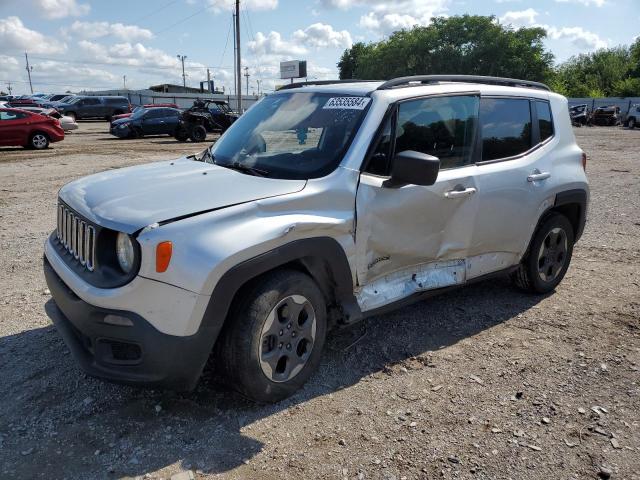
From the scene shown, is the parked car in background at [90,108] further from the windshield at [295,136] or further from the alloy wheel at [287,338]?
the alloy wheel at [287,338]

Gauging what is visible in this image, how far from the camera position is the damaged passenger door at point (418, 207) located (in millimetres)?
3375

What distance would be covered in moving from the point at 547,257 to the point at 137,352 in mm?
3714

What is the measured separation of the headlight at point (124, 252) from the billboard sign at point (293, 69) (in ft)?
159

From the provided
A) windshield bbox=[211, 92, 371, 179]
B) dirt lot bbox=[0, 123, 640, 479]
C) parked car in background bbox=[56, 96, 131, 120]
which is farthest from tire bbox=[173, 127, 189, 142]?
windshield bbox=[211, 92, 371, 179]

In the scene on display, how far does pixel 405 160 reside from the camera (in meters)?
3.22

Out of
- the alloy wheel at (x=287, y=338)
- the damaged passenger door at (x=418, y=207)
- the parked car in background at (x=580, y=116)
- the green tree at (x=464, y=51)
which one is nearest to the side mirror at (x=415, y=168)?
the damaged passenger door at (x=418, y=207)

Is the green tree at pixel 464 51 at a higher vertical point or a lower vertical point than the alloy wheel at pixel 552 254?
higher

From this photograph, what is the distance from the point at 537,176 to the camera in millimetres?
4402

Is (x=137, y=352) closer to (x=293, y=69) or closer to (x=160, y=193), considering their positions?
(x=160, y=193)

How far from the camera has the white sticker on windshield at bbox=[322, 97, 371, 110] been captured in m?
3.52

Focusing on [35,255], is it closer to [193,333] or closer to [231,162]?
[231,162]

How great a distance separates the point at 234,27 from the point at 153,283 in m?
37.0

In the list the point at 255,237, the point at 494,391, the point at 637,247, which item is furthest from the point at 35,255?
the point at 637,247

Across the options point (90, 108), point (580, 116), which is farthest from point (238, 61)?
point (580, 116)
